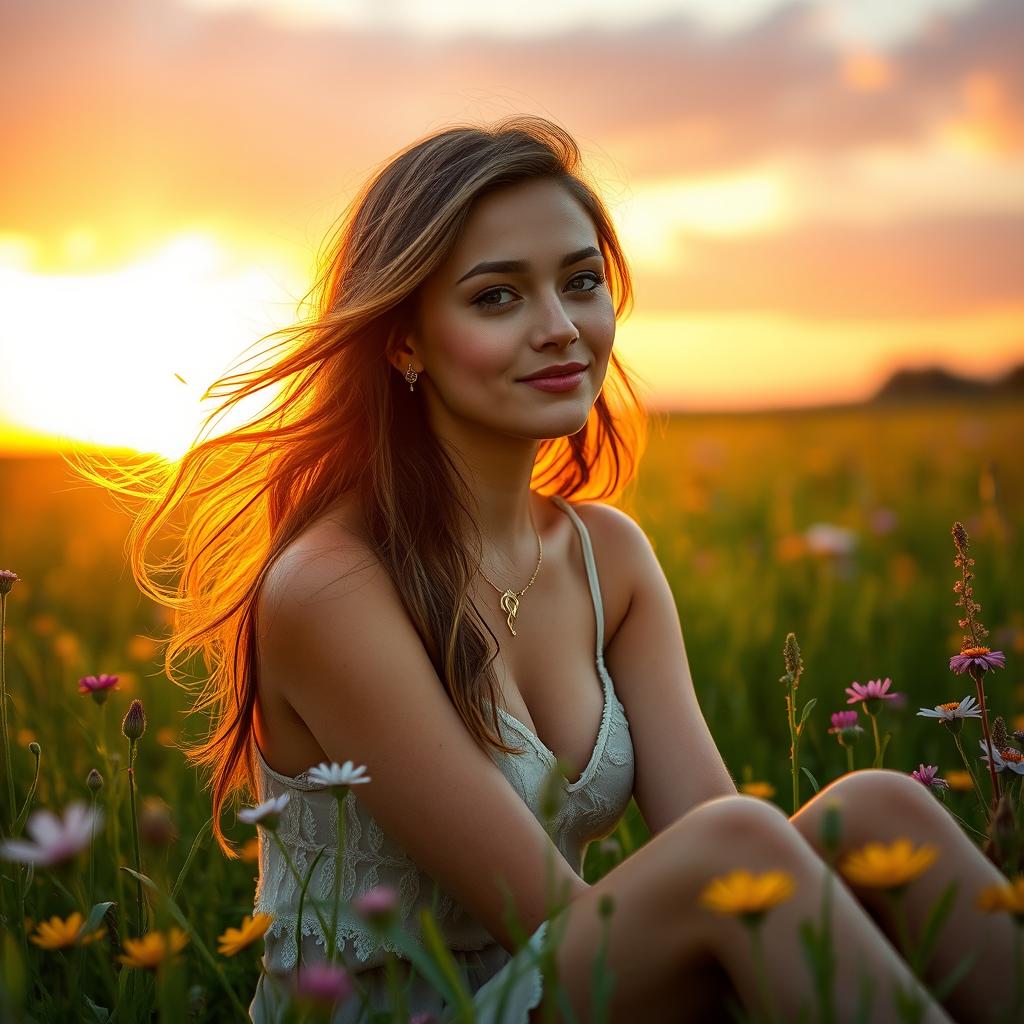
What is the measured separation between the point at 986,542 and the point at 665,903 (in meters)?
3.26

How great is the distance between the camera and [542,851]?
149cm

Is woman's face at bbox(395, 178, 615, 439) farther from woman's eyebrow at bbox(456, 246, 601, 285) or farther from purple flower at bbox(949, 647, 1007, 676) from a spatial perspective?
purple flower at bbox(949, 647, 1007, 676)

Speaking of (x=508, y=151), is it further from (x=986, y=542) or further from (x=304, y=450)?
(x=986, y=542)

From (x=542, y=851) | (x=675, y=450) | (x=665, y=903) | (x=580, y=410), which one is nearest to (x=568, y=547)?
(x=580, y=410)

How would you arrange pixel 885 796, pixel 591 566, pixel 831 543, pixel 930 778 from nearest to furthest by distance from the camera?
pixel 885 796
pixel 930 778
pixel 591 566
pixel 831 543

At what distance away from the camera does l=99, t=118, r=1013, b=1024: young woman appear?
135 centimetres

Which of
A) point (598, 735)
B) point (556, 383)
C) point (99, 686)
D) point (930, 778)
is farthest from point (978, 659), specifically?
point (99, 686)

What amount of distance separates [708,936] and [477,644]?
1.88 ft

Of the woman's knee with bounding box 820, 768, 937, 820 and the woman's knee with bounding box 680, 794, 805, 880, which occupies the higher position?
the woman's knee with bounding box 680, 794, 805, 880

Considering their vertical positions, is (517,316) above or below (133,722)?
above

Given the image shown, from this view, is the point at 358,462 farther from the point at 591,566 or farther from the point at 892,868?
the point at 892,868

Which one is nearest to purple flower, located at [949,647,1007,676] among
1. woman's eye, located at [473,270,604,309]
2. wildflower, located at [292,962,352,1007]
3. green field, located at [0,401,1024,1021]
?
green field, located at [0,401,1024,1021]

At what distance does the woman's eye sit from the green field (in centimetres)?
73

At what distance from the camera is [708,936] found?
1.30 meters
